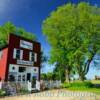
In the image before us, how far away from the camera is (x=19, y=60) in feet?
100.0

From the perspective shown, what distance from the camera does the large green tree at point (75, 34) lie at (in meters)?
35.6

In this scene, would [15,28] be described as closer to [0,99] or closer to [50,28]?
[50,28]

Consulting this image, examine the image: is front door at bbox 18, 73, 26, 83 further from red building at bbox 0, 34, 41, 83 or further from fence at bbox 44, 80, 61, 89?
fence at bbox 44, 80, 61, 89

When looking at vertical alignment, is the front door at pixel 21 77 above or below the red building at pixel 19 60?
below

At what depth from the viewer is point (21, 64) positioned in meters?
30.7

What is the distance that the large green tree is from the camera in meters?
35.6

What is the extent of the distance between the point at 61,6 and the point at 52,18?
307 cm

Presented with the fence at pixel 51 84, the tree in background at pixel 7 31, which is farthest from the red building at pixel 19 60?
the tree in background at pixel 7 31

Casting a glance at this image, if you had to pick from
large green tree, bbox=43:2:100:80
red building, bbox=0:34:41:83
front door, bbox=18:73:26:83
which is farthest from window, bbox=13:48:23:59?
large green tree, bbox=43:2:100:80

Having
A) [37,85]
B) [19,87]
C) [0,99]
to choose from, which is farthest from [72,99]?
[37,85]

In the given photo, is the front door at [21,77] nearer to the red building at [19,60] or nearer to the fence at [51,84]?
the red building at [19,60]

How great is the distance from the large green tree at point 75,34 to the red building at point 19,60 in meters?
5.59

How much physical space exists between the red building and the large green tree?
5589 mm

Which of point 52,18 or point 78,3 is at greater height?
point 78,3
